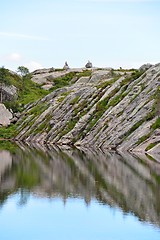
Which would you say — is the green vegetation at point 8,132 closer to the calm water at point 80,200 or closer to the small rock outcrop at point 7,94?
the small rock outcrop at point 7,94

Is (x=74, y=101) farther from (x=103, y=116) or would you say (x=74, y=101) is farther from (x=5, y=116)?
(x=5, y=116)

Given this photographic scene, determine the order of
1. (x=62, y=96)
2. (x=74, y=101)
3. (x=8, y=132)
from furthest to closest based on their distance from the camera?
(x=62, y=96), (x=8, y=132), (x=74, y=101)

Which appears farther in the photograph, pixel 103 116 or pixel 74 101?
pixel 74 101

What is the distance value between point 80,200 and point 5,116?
117 metres

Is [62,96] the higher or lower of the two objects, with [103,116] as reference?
higher

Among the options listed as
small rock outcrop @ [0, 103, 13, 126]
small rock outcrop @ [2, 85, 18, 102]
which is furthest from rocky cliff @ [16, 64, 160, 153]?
small rock outcrop @ [2, 85, 18, 102]

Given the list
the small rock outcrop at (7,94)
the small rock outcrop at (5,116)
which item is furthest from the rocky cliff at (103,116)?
the small rock outcrop at (7,94)

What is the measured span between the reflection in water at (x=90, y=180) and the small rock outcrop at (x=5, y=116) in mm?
74688

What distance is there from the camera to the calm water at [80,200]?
34875mm

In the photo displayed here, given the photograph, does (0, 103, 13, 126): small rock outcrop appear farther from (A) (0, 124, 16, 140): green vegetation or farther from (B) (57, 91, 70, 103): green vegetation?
(B) (57, 91, 70, 103): green vegetation

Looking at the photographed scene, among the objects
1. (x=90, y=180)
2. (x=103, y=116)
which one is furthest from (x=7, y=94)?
(x=90, y=180)

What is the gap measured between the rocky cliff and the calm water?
27639 millimetres

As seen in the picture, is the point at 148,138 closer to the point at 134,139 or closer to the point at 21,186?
the point at 134,139

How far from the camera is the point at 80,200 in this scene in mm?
46469
